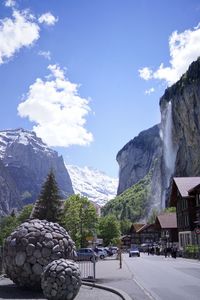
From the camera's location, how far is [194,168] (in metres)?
121

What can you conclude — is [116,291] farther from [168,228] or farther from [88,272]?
[168,228]

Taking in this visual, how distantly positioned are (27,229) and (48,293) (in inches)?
159

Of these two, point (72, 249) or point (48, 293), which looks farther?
point (72, 249)

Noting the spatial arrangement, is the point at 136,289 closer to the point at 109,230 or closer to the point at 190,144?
the point at 109,230

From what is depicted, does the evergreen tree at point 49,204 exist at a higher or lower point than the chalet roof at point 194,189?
lower

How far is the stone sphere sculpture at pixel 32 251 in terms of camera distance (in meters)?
16.0

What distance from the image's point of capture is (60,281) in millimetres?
12938

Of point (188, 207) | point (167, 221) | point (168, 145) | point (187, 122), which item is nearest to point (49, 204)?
point (188, 207)

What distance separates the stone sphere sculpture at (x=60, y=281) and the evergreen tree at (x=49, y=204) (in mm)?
47214

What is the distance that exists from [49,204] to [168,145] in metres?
91.0

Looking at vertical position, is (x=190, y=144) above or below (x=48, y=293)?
above

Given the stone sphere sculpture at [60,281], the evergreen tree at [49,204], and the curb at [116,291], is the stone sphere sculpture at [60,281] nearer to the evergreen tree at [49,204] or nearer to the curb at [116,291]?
the curb at [116,291]

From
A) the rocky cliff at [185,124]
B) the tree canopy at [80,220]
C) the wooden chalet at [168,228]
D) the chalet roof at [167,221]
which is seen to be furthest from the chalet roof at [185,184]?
the rocky cliff at [185,124]

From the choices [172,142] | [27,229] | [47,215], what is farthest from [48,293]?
[172,142]
